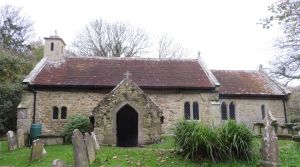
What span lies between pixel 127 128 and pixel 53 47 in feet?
30.7

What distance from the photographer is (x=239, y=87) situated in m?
26.2

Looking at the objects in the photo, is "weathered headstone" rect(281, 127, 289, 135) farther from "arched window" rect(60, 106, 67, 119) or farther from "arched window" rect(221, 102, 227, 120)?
"arched window" rect(60, 106, 67, 119)

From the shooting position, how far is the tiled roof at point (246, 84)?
25.6 metres

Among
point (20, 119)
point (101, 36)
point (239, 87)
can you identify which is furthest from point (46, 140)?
point (101, 36)

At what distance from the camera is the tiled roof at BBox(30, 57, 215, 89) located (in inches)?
896

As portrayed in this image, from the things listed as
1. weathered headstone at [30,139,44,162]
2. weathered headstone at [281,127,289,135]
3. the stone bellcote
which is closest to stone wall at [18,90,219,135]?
the stone bellcote

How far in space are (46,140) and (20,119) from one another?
11.7 ft

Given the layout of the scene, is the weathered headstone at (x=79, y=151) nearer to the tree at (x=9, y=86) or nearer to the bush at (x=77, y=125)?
the bush at (x=77, y=125)

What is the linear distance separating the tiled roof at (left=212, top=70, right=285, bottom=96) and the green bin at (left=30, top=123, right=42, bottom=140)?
13.7 metres

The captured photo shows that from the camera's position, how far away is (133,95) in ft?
60.7

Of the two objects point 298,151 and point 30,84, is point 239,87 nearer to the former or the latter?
point 298,151

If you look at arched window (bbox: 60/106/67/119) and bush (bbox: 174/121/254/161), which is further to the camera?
arched window (bbox: 60/106/67/119)

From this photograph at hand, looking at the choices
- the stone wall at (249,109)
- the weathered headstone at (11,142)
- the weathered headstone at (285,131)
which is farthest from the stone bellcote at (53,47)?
the weathered headstone at (285,131)

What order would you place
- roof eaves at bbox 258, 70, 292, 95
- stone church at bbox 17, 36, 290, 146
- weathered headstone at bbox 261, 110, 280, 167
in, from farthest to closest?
roof eaves at bbox 258, 70, 292, 95 < stone church at bbox 17, 36, 290, 146 < weathered headstone at bbox 261, 110, 280, 167
